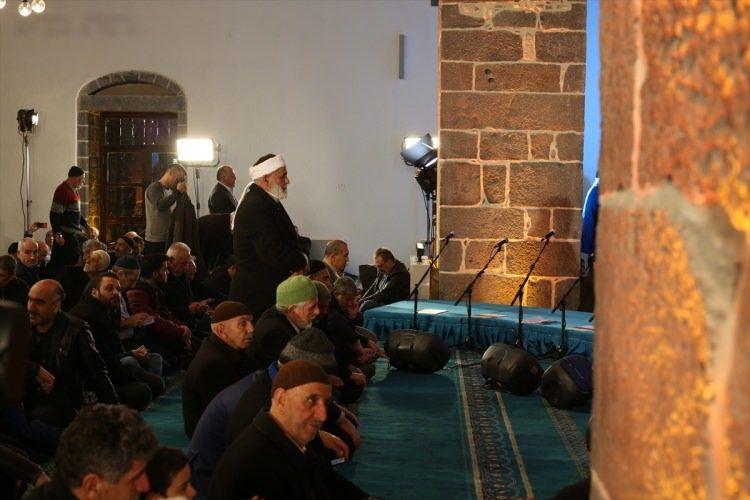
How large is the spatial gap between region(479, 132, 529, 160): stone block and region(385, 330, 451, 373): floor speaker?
7.11 feet

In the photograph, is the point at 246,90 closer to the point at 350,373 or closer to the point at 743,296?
the point at 350,373

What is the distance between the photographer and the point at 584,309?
8.73 metres

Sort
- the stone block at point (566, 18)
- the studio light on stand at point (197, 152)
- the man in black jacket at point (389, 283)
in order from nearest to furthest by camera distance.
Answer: the stone block at point (566, 18), the man in black jacket at point (389, 283), the studio light on stand at point (197, 152)

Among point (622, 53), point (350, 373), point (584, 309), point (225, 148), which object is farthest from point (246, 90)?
point (622, 53)

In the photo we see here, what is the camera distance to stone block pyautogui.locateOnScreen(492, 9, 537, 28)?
869cm

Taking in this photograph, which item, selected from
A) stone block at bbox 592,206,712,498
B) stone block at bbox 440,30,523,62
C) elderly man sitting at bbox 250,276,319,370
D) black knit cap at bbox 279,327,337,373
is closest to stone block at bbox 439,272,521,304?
stone block at bbox 440,30,523,62

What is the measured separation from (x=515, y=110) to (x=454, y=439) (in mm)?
4043

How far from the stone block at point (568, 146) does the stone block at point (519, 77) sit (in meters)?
0.38

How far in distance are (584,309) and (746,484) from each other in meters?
8.31

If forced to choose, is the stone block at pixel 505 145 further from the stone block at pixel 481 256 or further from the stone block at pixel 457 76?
the stone block at pixel 481 256

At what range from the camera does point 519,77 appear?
8.69m

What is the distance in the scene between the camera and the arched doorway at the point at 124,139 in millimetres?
14289

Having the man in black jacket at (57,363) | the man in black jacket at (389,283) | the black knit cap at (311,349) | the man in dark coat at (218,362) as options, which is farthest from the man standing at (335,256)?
the black knit cap at (311,349)

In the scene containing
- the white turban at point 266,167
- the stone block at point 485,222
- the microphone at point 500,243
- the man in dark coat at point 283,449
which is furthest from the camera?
the stone block at point 485,222
